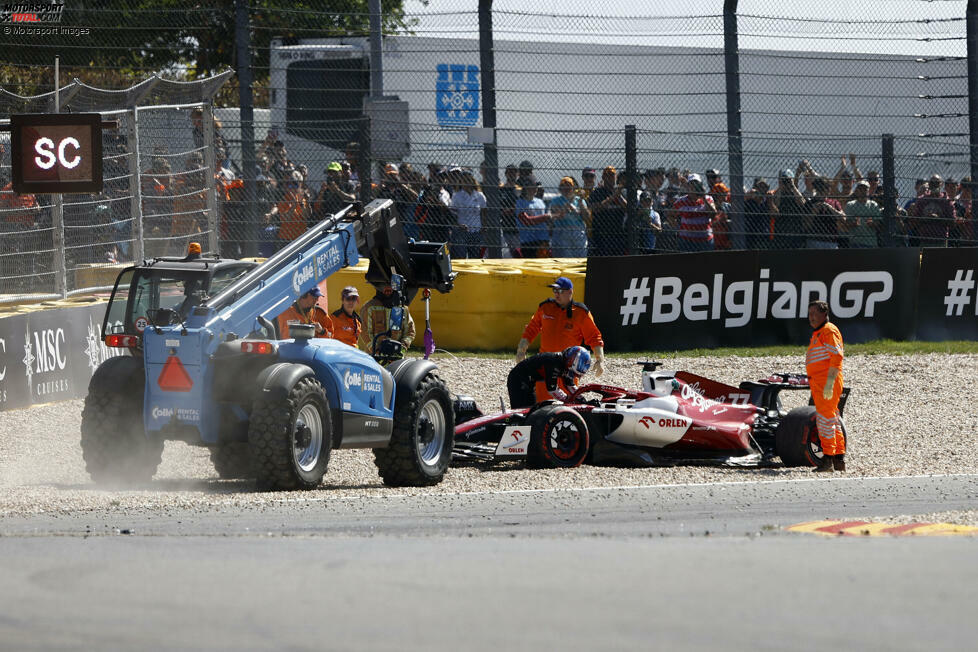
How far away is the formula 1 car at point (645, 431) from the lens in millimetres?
10633

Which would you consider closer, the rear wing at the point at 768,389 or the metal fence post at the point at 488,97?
the rear wing at the point at 768,389

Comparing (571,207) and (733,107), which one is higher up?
(733,107)

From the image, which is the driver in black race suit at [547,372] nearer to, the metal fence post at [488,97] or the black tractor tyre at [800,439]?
the black tractor tyre at [800,439]

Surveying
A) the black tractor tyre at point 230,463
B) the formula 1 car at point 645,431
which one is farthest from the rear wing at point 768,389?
the black tractor tyre at point 230,463

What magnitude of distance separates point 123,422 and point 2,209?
204 inches

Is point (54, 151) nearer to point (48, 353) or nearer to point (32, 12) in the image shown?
point (48, 353)

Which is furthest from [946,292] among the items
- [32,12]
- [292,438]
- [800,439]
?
[32,12]

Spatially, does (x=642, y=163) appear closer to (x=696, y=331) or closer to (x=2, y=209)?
(x=696, y=331)

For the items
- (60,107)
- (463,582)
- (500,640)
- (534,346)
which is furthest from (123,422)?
(534,346)

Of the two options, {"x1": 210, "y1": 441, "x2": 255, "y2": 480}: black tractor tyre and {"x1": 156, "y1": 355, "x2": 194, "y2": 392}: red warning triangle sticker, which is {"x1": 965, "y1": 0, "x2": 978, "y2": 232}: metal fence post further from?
{"x1": 156, "y1": 355, "x2": 194, "y2": 392}: red warning triangle sticker

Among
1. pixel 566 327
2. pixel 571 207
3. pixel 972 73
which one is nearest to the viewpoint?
pixel 566 327

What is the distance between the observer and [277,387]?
28.8 ft

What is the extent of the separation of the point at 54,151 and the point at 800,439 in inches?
280

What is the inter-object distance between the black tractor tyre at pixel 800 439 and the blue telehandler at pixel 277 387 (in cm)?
272
